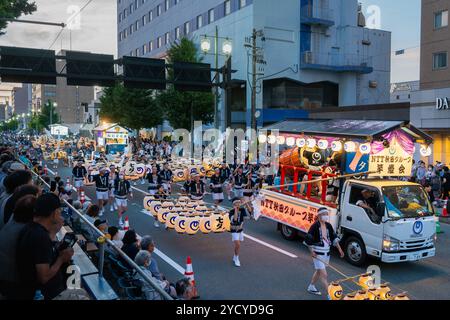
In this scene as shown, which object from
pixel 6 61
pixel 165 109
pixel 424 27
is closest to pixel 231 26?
pixel 165 109

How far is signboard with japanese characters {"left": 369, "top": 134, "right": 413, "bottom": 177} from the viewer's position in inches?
440

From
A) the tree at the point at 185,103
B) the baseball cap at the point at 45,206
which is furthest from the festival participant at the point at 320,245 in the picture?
the tree at the point at 185,103

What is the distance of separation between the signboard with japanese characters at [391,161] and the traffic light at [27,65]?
1754 cm

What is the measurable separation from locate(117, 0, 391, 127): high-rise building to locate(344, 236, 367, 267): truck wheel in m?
28.4

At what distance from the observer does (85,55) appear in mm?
22594

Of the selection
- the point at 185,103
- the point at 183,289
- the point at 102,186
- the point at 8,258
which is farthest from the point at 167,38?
the point at 8,258

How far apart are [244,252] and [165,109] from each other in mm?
30794

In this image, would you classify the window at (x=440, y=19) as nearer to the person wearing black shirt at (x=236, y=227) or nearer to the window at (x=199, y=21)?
the person wearing black shirt at (x=236, y=227)

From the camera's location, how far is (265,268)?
1048cm

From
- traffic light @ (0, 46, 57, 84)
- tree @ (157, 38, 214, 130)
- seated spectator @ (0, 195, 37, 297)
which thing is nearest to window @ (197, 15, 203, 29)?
tree @ (157, 38, 214, 130)

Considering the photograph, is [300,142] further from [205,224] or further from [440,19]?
[440,19]

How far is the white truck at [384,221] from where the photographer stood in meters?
9.89

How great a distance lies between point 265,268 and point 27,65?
17572 millimetres
